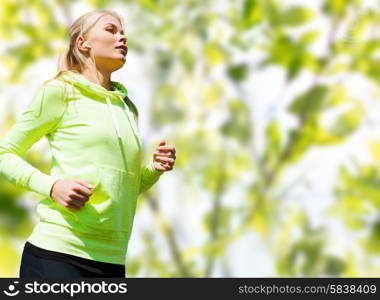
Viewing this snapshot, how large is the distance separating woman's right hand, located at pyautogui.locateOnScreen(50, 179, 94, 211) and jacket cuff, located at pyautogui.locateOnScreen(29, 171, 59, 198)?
12mm

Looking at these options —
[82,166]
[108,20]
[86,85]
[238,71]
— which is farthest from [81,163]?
[238,71]

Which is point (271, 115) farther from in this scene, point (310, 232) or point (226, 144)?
point (310, 232)

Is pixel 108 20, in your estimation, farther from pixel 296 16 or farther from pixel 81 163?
pixel 296 16

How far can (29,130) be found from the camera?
0.97 meters

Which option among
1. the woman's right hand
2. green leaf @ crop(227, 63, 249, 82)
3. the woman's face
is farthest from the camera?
green leaf @ crop(227, 63, 249, 82)

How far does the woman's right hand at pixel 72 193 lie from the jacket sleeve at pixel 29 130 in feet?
0.13

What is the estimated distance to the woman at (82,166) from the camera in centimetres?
94

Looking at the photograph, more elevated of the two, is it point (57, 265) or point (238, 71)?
point (238, 71)

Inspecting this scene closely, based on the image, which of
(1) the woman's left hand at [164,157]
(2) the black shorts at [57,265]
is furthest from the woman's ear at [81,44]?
(2) the black shorts at [57,265]

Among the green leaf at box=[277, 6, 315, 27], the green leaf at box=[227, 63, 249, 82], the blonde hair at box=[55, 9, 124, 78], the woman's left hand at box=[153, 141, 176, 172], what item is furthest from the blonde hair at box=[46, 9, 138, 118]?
the green leaf at box=[277, 6, 315, 27]

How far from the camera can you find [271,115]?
89.4 inches

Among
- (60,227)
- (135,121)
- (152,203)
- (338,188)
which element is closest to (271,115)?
(338,188)

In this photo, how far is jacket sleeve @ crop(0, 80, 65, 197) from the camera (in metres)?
0.95

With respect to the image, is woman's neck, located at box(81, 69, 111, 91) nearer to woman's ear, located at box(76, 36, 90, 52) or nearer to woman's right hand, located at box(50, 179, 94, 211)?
woman's ear, located at box(76, 36, 90, 52)
